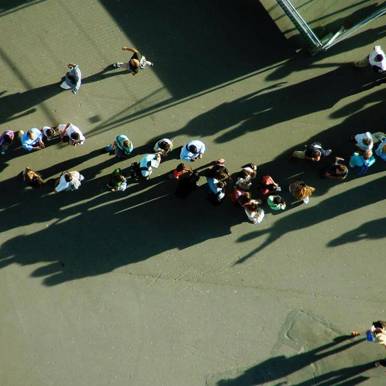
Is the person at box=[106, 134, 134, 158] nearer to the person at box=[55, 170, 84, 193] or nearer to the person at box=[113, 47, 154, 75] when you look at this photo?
the person at box=[55, 170, 84, 193]

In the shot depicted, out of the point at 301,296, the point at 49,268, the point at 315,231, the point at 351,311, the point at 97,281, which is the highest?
the point at 49,268

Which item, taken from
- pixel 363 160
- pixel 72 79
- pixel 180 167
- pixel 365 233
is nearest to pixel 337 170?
pixel 363 160

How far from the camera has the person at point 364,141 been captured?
8.02m

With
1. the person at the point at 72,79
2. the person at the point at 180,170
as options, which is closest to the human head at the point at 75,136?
the person at the point at 72,79

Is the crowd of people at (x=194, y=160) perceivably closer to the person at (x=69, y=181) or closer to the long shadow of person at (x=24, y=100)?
the person at (x=69, y=181)

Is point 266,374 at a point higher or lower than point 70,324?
lower

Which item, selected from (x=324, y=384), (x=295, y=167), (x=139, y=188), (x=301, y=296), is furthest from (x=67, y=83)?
(x=324, y=384)

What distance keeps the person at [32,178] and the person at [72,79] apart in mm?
1799

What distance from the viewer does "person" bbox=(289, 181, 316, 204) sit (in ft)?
27.1

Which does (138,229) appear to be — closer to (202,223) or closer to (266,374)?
(202,223)

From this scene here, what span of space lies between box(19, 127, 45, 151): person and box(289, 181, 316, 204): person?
502 cm

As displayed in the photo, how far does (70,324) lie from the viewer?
8703mm

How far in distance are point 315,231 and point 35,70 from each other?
21.3ft

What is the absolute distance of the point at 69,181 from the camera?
816 centimetres
